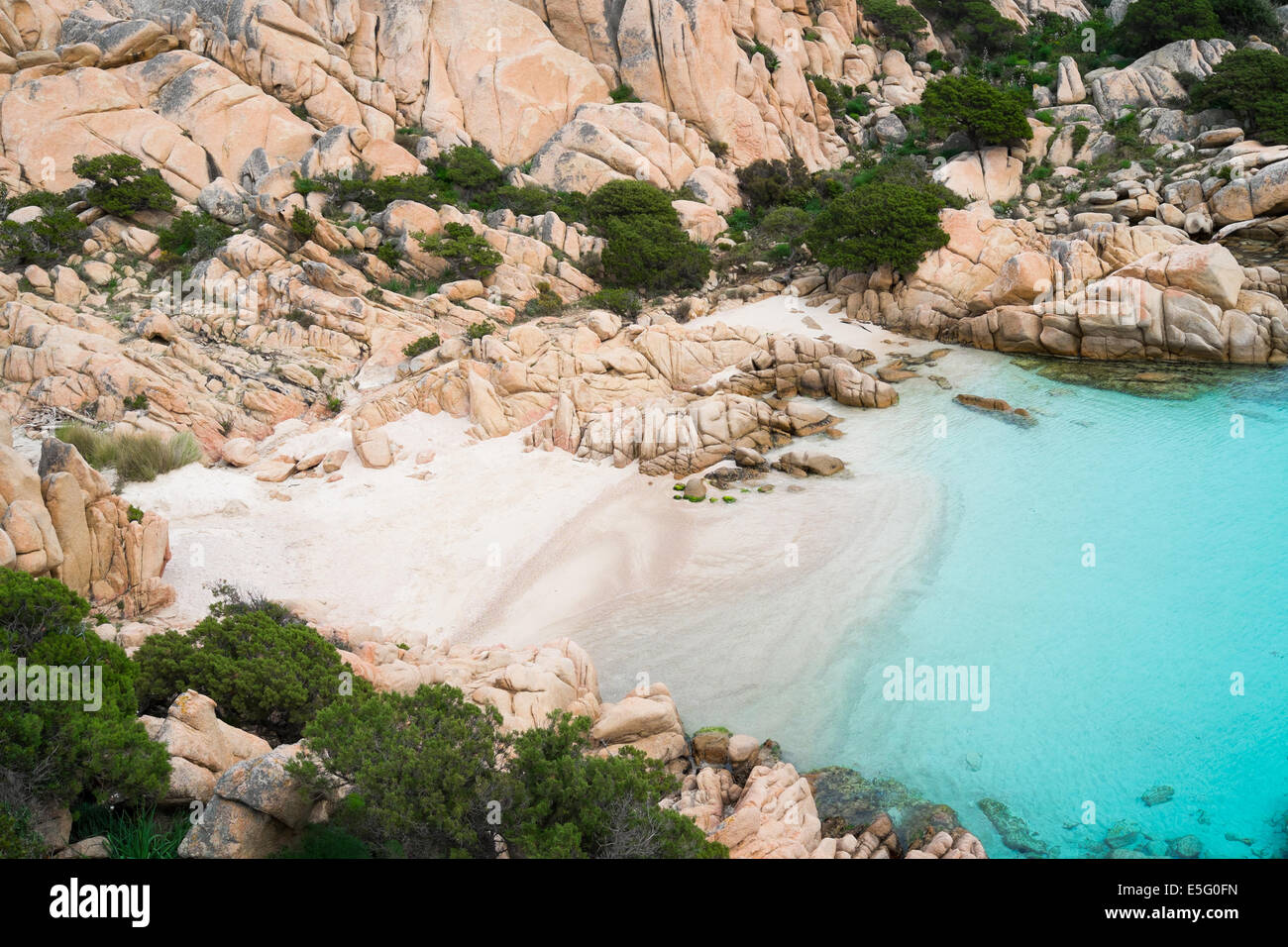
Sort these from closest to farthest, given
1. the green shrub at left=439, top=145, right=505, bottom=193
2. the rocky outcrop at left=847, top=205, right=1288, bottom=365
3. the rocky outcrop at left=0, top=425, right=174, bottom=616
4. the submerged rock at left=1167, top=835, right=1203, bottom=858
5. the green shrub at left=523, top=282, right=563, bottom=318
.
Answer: the submerged rock at left=1167, top=835, right=1203, bottom=858
the rocky outcrop at left=0, top=425, right=174, bottom=616
the rocky outcrop at left=847, top=205, right=1288, bottom=365
the green shrub at left=523, top=282, right=563, bottom=318
the green shrub at left=439, top=145, right=505, bottom=193

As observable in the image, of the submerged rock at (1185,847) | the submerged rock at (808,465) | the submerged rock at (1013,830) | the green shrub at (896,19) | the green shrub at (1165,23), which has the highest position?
the green shrub at (896,19)

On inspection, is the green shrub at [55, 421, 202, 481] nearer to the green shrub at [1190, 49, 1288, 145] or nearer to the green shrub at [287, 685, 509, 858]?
the green shrub at [287, 685, 509, 858]

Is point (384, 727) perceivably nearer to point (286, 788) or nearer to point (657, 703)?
point (286, 788)

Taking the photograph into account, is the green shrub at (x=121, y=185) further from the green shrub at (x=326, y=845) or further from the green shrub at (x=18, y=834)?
the green shrub at (x=326, y=845)

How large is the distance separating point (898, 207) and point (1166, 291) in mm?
11616

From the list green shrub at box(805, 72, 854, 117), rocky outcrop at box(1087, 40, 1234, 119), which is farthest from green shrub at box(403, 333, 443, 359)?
rocky outcrop at box(1087, 40, 1234, 119)

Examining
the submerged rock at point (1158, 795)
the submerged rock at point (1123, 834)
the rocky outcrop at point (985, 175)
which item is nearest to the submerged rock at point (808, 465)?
the submerged rock at point (1158, 795)

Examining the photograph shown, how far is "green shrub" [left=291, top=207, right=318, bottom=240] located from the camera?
105 feet

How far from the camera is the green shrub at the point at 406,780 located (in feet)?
26.5

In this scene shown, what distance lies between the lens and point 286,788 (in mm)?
8109

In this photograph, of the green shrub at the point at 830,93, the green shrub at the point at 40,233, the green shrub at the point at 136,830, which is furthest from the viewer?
the green shrub at the point at 830,93

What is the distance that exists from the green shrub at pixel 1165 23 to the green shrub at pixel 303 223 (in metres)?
55.7

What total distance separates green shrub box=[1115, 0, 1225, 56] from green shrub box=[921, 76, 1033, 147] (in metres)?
15.3

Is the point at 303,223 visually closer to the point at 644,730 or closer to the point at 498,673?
the point at 498,673
